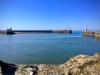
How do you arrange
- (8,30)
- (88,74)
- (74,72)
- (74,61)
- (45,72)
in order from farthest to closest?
(8,30) < (74,61) < (45,72) < (74,72) < (88,74)

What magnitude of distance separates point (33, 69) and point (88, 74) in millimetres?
2741

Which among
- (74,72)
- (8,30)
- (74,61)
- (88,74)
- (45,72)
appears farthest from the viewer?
(8,30)

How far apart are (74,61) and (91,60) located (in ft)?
3.58

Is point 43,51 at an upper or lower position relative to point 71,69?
lower

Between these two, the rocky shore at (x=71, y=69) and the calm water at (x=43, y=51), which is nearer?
the rocky shore at (x=71, y=69)

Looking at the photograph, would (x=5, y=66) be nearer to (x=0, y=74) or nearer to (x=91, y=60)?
(x=0, y=74)

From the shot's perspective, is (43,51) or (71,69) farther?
(43,51)

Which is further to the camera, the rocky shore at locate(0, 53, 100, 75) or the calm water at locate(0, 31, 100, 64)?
the calm water at locate(0, 31, 100, 64)

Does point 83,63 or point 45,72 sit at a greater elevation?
point 83,63

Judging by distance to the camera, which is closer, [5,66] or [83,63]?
[83,63]

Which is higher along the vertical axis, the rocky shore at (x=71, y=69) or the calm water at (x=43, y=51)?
the rocky shore at (x=71, y=69)

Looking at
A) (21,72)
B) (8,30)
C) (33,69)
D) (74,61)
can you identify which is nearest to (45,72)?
(33,69)

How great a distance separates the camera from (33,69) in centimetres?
734

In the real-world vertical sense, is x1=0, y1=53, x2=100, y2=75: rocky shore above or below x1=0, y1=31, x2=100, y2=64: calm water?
above
